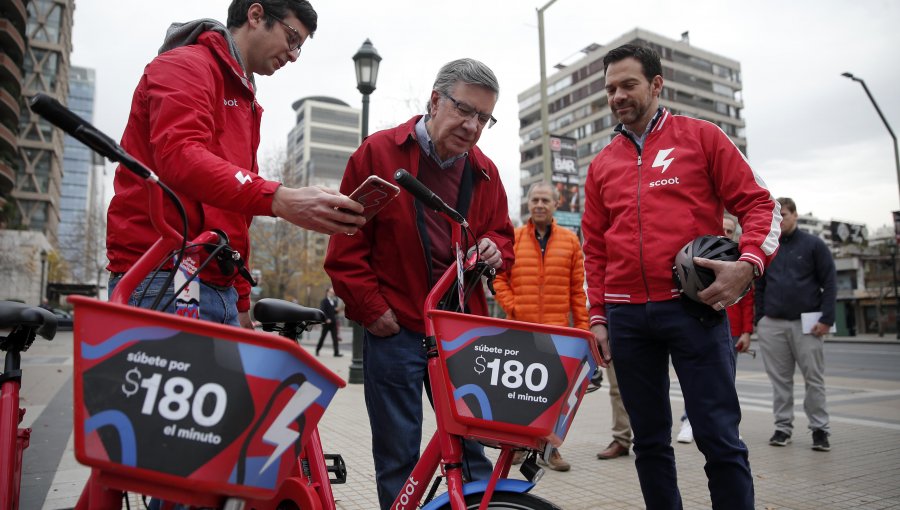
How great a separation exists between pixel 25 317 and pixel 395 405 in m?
1.40

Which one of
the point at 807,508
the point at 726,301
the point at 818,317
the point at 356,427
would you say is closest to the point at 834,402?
the point at 818,317

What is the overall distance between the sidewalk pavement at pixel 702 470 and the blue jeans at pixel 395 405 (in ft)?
5.05

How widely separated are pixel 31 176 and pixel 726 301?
6989cm

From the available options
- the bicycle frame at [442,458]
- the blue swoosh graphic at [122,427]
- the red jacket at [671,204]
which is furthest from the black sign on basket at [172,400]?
the red jacket at [671,204]

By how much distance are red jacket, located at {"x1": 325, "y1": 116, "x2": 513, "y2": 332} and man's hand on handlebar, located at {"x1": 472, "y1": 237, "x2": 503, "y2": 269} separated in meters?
0.17

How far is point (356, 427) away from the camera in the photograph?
664cm

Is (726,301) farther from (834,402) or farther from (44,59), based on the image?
(44,59)

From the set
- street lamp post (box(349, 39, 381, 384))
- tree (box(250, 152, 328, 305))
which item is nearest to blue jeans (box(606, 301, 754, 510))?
street lamp post (box(349, 39, 381, 384))

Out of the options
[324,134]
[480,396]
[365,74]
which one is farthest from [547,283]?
[324,134]

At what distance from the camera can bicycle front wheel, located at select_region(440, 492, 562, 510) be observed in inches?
74.2

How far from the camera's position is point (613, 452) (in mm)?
5352

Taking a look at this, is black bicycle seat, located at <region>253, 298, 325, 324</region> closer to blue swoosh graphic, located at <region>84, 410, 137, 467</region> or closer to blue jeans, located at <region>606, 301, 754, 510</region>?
blue swoosh graphic, located at <region>84, 410, 137, 467</region>

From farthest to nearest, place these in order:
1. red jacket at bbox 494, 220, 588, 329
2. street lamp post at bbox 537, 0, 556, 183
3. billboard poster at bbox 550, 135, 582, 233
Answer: billboard poster at bbox 550, 135, 582, 233 < street lamp post at bbox 537, 0, 556, 183 < red jacket at bbox 494, 220, 588, 329

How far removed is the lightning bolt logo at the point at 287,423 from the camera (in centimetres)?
135
